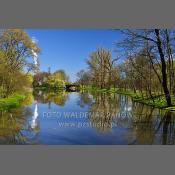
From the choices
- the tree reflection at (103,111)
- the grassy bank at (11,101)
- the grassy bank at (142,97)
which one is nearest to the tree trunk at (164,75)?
the grassy bank at (142,97)

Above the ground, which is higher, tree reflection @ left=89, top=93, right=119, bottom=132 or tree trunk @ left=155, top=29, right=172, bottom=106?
tree trunk @ left=155, top=29, right=172, bottom=106

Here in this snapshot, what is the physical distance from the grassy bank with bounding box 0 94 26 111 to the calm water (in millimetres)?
130

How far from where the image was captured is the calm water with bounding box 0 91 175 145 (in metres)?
10.9

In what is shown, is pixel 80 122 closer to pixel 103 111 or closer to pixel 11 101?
pixel 103 111

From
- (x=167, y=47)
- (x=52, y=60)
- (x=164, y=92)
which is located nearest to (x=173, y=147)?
(x=164, y=92)

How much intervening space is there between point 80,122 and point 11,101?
1656mm

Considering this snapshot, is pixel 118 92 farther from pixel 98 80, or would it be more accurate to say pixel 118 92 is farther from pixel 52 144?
pixel 52 144

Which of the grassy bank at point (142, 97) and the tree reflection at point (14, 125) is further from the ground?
the grassy bank at point (142, 97)

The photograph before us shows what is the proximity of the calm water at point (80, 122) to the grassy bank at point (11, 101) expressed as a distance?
0.43 ft

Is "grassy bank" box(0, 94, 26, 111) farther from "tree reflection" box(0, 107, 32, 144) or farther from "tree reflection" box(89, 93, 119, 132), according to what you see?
"tree reflection" box(89, 93, 119, 132)

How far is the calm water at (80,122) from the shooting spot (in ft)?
35.8

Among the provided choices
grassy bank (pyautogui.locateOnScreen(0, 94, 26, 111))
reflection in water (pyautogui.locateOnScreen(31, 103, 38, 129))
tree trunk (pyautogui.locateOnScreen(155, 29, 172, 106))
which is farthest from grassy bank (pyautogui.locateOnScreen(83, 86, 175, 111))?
grassy bank (pyautogui.locateOnScreen(0, 94, 26, 111))

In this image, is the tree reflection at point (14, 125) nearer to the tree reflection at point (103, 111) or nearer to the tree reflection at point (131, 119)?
the tree reflection at point (131, 119)

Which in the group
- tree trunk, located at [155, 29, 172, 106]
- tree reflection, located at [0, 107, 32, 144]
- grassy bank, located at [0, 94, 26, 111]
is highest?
tree trunk, located at [155, 29, 172, 106]
